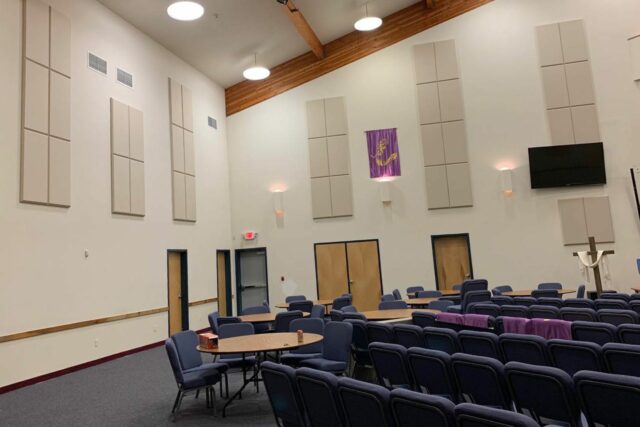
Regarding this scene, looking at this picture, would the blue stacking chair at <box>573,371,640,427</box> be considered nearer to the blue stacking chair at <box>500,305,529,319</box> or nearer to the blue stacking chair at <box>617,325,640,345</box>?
the blue stacking chair at <box>617,325,640,345</box>

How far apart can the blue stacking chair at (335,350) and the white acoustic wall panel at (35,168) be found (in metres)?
4.91

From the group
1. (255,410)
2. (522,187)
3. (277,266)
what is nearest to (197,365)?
(255,410)

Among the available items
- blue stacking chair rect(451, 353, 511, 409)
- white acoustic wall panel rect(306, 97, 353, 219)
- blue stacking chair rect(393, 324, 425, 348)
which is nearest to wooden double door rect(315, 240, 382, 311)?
white acoustic wall panel rect(306, 97, 353, 219)

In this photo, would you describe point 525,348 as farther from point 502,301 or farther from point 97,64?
point 97,64

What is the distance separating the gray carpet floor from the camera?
190 inches

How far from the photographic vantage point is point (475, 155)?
11781mm

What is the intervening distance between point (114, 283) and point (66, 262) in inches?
46.6

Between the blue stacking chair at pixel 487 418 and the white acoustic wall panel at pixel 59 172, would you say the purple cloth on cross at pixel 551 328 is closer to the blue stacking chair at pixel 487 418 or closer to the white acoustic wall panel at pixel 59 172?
the blue stacking chair at pixel 487 418

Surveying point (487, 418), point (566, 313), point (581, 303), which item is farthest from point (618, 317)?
point (487, 418)

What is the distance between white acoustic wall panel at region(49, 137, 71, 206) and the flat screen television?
9987 millimetres

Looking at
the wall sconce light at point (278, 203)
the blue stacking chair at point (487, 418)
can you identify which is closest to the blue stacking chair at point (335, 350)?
the blue stacking chair at point (487, 418)

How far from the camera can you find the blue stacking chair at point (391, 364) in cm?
364

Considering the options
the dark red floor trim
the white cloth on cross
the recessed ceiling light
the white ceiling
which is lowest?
the dark red floor trim

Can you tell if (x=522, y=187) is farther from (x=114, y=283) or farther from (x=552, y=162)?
(x=114, y=283)
